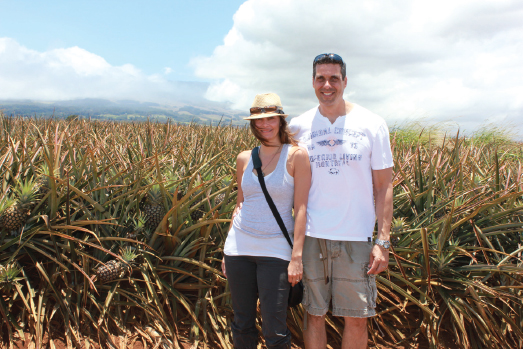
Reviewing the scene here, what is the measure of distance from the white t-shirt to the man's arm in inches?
2.4

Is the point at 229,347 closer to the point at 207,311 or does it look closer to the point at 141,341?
the point at 207,311

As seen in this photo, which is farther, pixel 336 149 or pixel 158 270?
pixel 158 270

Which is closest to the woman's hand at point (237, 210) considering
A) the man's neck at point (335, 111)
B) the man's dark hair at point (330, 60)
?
the man's neck at point (335, 111)

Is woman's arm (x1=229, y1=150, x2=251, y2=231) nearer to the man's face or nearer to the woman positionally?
the woman

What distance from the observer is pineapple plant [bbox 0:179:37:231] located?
264 cm

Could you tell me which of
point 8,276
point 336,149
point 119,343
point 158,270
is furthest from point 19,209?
point 336,149

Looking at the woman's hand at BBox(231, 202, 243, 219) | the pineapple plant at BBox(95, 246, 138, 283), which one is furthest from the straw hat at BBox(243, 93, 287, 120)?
the pineapple plant at BBox(95, 246, 138, 283)

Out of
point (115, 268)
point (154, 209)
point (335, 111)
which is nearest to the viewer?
point (335, 111)

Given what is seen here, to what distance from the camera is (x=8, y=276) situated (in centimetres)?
245

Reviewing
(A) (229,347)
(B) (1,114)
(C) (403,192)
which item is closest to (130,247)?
(A) (229,347)

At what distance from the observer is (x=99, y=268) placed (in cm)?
265

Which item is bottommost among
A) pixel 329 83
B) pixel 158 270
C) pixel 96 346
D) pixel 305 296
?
pixel 96 346

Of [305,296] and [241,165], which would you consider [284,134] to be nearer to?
[241,165]

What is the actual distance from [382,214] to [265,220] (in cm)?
82
